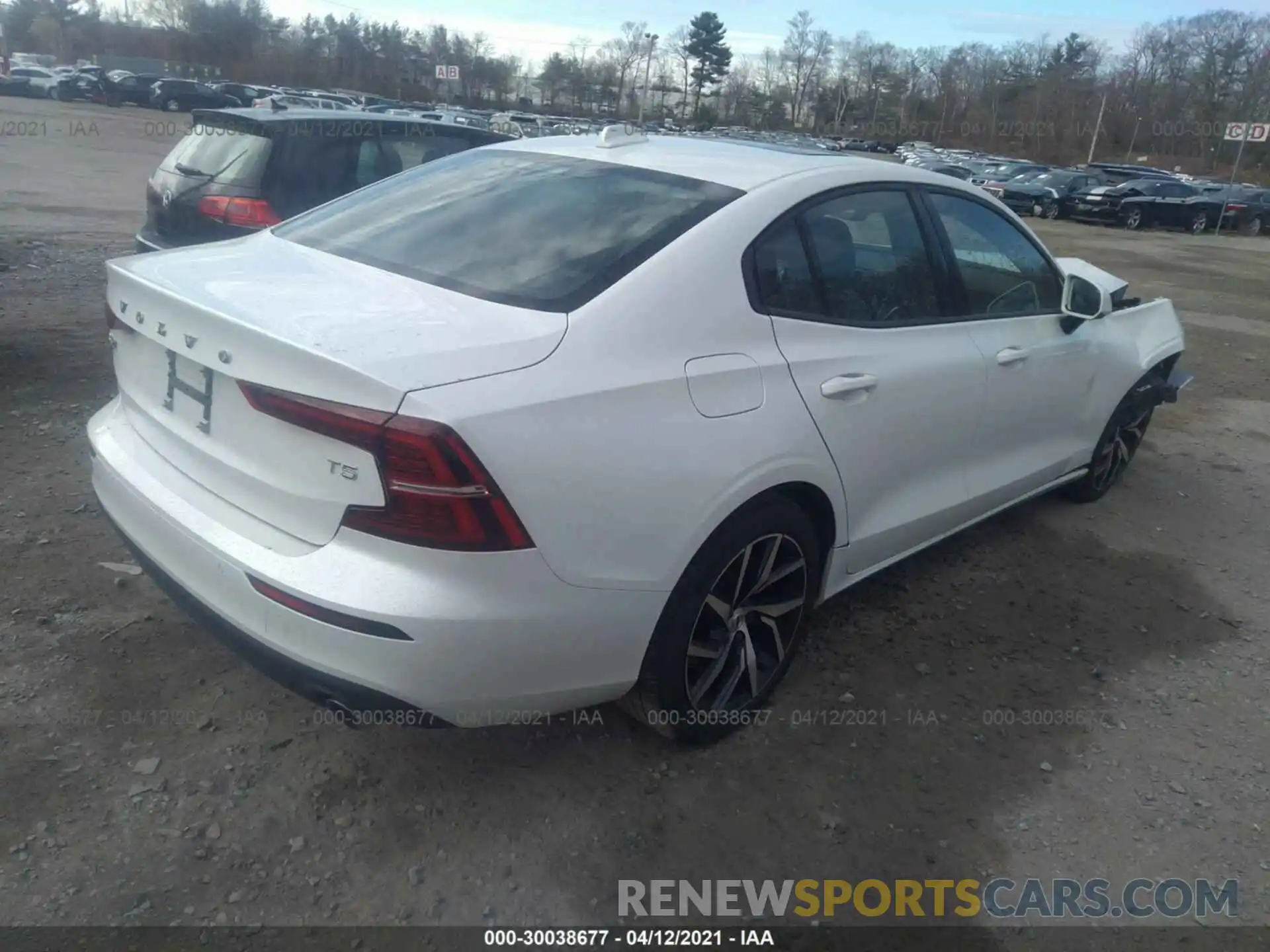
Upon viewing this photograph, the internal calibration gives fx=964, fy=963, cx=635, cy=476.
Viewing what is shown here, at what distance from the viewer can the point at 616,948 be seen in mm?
2248

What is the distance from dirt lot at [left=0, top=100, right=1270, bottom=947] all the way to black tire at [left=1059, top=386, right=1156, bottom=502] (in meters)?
0.65

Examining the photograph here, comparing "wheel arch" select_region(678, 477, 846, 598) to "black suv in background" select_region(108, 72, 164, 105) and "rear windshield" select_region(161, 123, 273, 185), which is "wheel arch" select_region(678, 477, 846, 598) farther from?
"black suv in background" select_region(108, 72, 164, 105)

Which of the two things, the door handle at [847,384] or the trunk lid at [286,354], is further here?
the door handle at [847,384]

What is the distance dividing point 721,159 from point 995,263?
52.7 inches

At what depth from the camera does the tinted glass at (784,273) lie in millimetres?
2773

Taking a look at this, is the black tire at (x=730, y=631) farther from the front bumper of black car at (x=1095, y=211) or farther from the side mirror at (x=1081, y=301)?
the front bumper of black car at (x=1095, y=211)

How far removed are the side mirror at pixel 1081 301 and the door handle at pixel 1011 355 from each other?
1.50ft

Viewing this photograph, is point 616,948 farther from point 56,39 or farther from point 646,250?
point 56,39

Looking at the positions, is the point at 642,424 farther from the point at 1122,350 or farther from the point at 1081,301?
the point at 1122,350

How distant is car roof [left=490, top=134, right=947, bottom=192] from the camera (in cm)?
301

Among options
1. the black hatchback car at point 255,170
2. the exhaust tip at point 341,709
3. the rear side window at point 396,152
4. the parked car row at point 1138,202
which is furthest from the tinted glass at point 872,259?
the parked car row at point 1138,202

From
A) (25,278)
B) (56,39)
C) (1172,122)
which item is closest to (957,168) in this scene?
(25,278)

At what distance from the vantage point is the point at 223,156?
6043 millimetres

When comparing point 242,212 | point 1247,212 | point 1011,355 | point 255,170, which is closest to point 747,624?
point 1011,355
